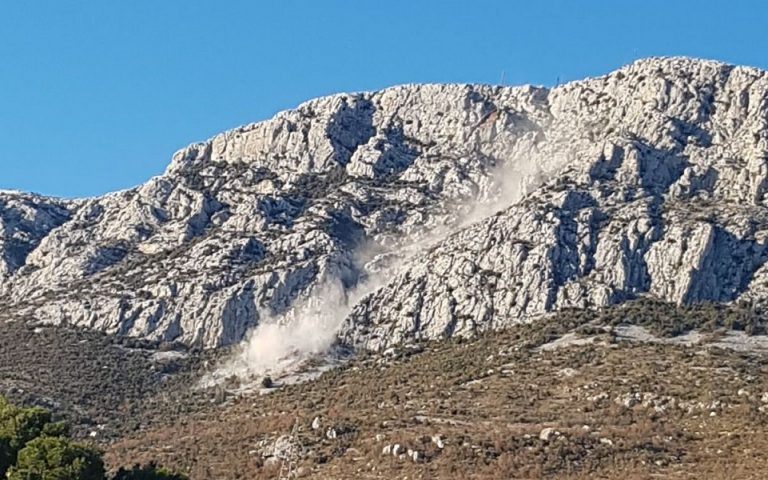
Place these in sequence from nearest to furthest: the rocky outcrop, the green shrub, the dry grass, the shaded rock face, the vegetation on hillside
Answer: the green shrub
the vegetation on hillside
the dry grass
the rocky outcrop
the shaded rock face

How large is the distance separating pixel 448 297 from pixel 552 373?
22314 mm

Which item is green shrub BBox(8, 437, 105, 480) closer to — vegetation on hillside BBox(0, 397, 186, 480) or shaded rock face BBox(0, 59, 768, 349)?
vegetation on hillside BBox(0, 397, 186, 480)

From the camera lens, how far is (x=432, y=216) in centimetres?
13975

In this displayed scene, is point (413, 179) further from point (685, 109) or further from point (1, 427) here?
point (1, 427)

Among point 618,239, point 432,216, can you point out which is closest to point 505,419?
point 618,239

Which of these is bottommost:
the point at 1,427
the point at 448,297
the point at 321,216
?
the point at 1,427

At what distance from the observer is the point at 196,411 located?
353ft

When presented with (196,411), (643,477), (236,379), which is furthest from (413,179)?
(643,477)

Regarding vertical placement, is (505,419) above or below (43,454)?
below

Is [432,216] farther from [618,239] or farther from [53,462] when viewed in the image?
[53,462]

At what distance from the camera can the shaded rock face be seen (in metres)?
118

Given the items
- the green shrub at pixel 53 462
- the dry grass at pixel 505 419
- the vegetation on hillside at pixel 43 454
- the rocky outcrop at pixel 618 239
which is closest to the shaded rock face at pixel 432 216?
the rocky outcrop at pixel 618 239

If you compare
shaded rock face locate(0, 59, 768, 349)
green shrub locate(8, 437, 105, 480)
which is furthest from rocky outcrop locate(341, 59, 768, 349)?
green shrub locate(8, 437, 105, 480)

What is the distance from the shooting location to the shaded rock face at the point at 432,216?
118500 mm
